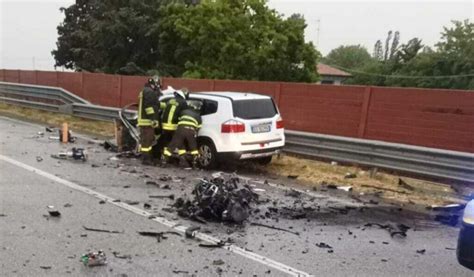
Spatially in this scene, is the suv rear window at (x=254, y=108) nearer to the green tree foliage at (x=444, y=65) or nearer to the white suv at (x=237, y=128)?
the white suv at (x=237, y=128)

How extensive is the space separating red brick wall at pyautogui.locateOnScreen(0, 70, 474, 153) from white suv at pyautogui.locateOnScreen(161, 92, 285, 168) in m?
2.31

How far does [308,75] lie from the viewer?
1276 inches

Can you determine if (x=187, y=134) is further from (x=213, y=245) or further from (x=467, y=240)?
(x=467, y=240)

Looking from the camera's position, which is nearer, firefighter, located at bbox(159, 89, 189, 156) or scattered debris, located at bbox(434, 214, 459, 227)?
scattered debris, located at bbox(434, 214, 459, 227)

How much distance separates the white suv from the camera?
9.89 meters

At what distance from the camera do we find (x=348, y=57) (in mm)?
114750

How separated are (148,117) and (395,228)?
19.4 ft

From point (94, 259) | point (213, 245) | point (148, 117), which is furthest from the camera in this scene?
point (148, 117)

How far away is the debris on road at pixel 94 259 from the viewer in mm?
4621

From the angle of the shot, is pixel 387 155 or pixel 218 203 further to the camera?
pixel 387 155

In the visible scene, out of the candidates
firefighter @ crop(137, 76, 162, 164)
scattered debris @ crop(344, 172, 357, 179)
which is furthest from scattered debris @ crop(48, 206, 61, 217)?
scattered debris @ crop(344, 172, 357, 179)

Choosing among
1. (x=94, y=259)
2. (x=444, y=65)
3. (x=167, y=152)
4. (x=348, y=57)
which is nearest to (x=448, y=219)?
(x=94, y=259)

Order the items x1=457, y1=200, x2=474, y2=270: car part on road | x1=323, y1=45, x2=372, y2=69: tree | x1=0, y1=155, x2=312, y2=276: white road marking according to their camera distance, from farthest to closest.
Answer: x1=323, y1=45, x2=372, y2=69: tree < x1=0, y1=155, x2=312, y2=276: white road marking < x1=457, y1=200, x2=474, y2=270: car part on road

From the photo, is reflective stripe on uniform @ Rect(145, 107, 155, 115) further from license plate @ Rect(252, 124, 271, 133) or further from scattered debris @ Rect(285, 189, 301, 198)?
scattered debris @ Rect(285, 189, 301, 198)
